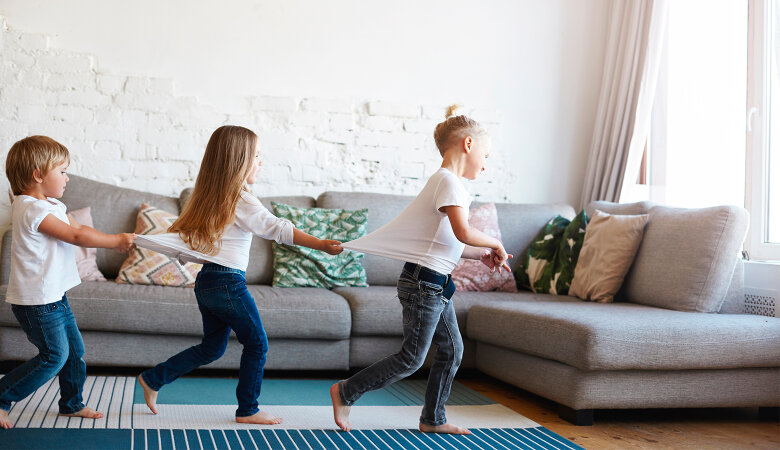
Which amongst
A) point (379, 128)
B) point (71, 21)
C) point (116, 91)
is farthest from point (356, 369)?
point (71, 21)

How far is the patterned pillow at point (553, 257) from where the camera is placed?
12.5 ft

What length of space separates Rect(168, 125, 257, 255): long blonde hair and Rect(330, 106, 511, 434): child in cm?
39

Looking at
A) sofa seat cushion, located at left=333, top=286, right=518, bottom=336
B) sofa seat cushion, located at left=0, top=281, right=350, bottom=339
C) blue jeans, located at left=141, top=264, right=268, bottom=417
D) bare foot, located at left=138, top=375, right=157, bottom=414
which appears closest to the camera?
blue jeans, located at left=141, top=264, right=268, bottom=417

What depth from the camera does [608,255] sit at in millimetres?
3531

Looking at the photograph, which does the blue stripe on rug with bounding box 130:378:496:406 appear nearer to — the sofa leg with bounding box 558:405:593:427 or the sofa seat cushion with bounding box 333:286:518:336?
the sofa seat cushion with bounding box 333:286:518:336

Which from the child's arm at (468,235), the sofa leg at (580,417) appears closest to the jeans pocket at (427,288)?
the child's arm at (468,235)

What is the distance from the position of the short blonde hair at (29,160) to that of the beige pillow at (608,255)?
2.37 m

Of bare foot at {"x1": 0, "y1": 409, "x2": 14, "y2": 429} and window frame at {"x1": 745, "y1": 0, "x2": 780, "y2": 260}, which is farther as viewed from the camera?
window frame at {"x1": 745, "y1": 0, "x2": 780, "y2": 260}

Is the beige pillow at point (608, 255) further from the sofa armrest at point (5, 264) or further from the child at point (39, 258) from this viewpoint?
the sofa armrest at point (5, 264)

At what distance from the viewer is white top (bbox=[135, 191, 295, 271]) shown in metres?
2.37

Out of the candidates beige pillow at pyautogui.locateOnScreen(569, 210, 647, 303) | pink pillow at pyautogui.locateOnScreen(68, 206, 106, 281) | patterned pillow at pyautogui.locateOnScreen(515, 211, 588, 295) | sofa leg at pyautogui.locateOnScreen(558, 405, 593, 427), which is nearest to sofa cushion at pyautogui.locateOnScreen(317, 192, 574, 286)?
patterned pillow at pyautogui.locateOnScreen(515, 211, 588, 295)

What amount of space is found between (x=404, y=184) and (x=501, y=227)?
667mm

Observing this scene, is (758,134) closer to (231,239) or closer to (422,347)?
(422,347)

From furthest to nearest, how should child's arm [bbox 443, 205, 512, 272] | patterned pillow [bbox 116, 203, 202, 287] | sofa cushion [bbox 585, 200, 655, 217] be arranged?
sofa cushion [bbox 585, 200, 655, 217] < patterned pillow [bbox 116, 203, 202, 287] < child's arm [bbox 443, 205, 512, 272]
